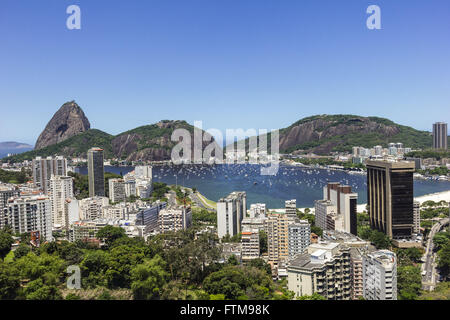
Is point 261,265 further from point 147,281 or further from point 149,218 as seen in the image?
point 149,218

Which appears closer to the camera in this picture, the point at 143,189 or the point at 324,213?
the point at 324,213

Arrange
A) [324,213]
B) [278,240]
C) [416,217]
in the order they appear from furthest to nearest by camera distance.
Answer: [416,217] → [324,213] → [278,240]

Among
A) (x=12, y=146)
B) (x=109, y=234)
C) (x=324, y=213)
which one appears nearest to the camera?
(x=109, y=234)

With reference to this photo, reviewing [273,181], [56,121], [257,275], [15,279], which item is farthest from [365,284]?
[56,121]

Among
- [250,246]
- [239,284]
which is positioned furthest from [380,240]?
[239,284]

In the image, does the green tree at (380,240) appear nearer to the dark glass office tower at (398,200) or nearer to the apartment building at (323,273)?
the dark glass office tower at (398,200)

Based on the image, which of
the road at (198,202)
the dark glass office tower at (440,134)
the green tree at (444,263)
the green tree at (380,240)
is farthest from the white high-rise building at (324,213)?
the dark glass office tower at (440,134)
